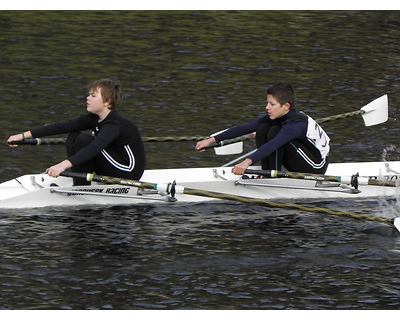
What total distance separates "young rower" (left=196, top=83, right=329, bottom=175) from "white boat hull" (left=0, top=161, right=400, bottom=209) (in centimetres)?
38

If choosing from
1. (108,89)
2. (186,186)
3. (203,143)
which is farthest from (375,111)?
(108,89)

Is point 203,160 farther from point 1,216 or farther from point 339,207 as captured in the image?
point 1,216

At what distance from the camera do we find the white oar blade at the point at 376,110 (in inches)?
599

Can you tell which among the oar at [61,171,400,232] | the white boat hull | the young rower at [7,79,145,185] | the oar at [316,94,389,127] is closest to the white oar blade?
the oar at [316,94,389,127]

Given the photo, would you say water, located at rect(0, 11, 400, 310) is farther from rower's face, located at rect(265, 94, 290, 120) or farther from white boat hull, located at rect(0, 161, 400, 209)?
rower's face, located at rect(265, 94, 290, 120)

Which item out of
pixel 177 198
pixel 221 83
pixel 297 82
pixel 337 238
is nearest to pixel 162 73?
pixel 221 83

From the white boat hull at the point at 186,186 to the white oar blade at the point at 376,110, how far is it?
169 cm

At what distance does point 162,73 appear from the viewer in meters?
20.6

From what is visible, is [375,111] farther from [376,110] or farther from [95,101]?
[95,101]

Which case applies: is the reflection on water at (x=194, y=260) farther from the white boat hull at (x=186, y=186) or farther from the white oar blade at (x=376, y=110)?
the white oar blade at (x=376, y=110)

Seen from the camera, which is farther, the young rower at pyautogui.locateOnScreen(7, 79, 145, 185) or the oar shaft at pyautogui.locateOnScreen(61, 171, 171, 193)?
the young rower at pyautogui.locateOnScreen(7, 79, 145, 185)

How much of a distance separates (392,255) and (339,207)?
1.97 metres

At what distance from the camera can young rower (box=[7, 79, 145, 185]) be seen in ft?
38.3

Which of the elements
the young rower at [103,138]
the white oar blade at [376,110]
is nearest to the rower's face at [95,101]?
the young rower at [103,138]
